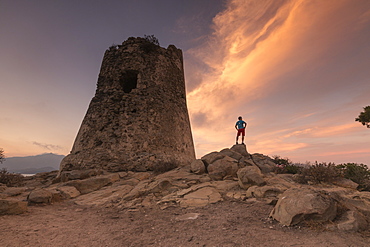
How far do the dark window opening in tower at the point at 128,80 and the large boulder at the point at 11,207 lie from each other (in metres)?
7.14

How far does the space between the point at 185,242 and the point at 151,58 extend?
31.2 feet

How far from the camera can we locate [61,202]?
5539mm

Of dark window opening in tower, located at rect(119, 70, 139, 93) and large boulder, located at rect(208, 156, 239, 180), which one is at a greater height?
dark window opening in tower, located at rect(119, 70, 139, 93)

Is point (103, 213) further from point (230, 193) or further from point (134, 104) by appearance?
point (134, 104)

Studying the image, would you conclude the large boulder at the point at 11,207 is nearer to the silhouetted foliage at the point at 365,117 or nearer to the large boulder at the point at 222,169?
the large boulder at the point at 222,169

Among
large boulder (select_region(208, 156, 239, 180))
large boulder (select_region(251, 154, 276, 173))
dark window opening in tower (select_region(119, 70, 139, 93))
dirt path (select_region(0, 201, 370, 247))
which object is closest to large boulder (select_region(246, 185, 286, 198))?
dirt path (select_region(0, 201, 370, 247))

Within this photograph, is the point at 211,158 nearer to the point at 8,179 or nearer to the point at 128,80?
the point at 128,80

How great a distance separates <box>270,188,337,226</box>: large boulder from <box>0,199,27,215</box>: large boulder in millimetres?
5409

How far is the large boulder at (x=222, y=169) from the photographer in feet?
20.7

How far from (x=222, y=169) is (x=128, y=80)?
7.38m

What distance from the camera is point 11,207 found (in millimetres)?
4145

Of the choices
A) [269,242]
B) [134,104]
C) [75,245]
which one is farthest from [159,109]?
[269,242]

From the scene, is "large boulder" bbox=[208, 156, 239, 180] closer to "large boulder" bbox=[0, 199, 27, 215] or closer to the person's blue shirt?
the person's blue shirt

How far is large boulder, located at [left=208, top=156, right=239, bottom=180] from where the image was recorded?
6.30m
